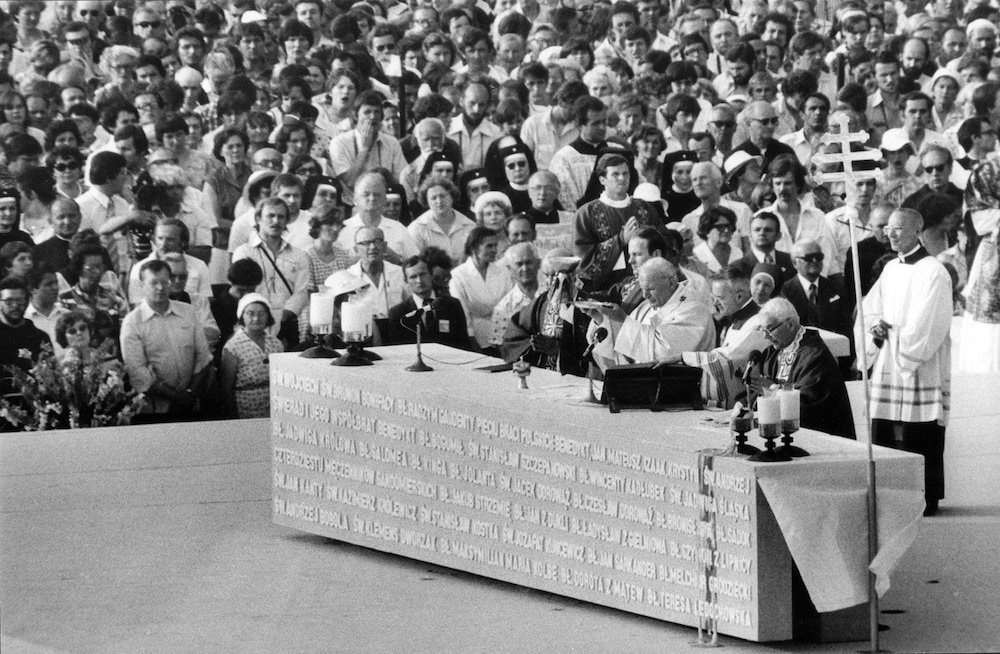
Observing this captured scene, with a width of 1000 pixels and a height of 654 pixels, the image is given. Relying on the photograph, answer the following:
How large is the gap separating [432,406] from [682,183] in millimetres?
5933

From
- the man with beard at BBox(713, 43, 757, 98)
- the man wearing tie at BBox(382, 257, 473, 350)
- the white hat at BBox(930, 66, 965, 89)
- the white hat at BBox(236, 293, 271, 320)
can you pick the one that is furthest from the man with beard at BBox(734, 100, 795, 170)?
the white hat at BBox(236, 293, 271, 320)

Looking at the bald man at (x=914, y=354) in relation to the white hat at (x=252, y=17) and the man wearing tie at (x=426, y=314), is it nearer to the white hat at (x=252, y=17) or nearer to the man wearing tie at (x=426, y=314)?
the man wearing tie at (x=426, y=314)

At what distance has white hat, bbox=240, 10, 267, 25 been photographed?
13.4 metres

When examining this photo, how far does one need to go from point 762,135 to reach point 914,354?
15.7ft

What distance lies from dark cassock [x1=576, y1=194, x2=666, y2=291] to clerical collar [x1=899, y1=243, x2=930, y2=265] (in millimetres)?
3712

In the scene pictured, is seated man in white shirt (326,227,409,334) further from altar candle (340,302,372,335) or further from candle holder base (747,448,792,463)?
candle holder base (747,448,792,463)

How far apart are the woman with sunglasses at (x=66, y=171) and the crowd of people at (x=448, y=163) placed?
16 millimetres

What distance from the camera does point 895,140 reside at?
46.3ft

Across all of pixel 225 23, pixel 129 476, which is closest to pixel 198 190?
pixel 225 23

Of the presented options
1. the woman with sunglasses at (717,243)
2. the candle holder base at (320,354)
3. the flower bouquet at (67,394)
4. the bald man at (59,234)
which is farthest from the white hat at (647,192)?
the candle holder base at (320,354)

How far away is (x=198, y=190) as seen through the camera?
1288cm

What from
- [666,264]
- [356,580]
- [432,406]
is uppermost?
[666,264]

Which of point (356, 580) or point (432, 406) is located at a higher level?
point (432, 406)

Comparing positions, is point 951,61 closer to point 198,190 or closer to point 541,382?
point 198,190
